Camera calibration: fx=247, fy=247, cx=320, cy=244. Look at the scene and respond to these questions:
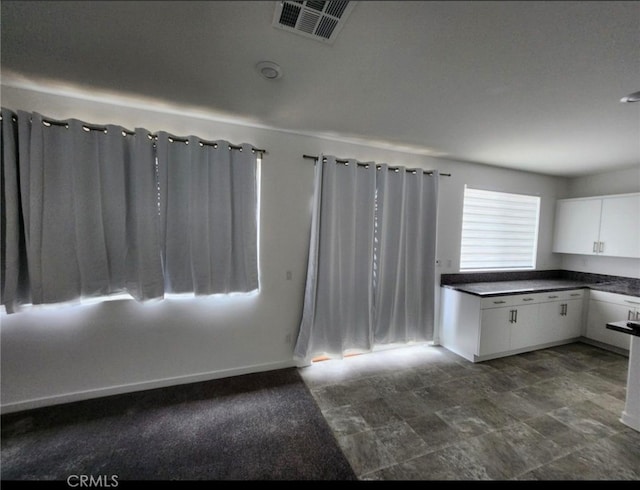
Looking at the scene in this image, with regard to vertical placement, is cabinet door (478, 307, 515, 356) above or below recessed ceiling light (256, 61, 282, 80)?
below

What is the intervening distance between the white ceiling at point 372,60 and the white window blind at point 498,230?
1.40 meters

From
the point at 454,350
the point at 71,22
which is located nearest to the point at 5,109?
the point at 71,22

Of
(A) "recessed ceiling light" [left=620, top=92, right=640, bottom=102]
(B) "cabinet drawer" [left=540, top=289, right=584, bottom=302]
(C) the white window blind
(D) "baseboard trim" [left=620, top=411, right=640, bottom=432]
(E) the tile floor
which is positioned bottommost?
(E) the tile floor

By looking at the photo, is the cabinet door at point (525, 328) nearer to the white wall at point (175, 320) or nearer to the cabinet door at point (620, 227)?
the cabinet door at point (620, 227)

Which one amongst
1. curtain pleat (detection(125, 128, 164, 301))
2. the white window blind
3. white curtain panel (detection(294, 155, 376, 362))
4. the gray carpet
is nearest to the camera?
the gray carpet

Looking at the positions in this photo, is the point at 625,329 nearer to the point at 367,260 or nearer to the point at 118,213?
the point at 367,260

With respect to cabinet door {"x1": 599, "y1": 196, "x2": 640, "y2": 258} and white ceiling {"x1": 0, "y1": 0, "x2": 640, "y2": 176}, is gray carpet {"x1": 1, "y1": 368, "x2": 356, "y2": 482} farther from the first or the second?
cabinet door {"x1": 599, "y1": 196, "x2": 640, "y2": 258}

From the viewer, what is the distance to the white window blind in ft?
12.1

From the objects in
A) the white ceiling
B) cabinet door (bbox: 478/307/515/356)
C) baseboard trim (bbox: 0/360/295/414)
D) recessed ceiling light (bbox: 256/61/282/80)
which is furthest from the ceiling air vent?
cabinet door (bbox: 478/307/515/356)

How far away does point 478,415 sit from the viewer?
2.14m

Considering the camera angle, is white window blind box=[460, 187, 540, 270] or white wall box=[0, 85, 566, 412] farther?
white window blind box=[460, 187, 540, 270]

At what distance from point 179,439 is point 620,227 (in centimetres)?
575

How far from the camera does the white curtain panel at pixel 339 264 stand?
9.12 feet

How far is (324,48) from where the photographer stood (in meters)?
1.43
